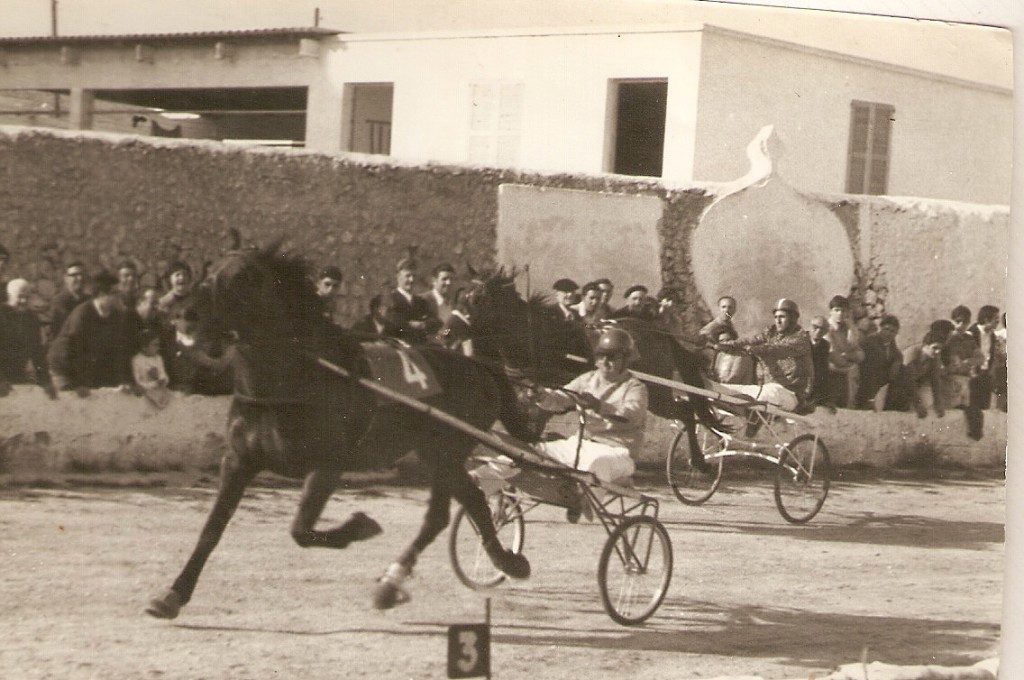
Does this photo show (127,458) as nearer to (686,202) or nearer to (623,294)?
(623,294)

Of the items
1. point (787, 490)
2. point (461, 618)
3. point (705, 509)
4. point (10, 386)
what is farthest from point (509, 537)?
point (10, 386)

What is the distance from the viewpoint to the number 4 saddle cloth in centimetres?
555

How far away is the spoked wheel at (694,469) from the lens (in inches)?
245

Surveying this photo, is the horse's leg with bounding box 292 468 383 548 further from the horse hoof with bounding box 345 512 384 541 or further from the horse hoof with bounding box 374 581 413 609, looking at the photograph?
the horse hoof with bounding box 374 581 413 609

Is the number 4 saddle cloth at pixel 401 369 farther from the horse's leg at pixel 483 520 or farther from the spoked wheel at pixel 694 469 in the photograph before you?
the spoked wheel at pixel 694 469

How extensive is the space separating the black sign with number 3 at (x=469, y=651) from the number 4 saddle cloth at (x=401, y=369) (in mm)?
1037

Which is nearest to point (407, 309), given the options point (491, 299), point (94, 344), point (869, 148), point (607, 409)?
point (491, 299)

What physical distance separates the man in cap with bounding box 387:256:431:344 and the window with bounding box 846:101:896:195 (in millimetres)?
2332

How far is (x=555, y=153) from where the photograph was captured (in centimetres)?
604

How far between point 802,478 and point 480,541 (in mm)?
1746

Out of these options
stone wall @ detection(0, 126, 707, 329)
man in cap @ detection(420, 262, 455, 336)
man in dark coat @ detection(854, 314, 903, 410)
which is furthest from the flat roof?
man in dark coat @ detection(854, 314, 903, 410)

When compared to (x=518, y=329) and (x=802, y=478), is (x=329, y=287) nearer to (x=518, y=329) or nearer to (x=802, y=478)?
(x=518, y=329)

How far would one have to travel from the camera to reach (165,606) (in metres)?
5.30

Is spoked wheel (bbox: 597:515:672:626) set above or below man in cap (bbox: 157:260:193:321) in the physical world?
below
